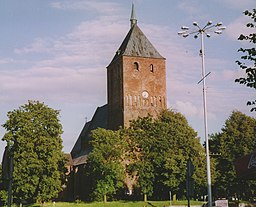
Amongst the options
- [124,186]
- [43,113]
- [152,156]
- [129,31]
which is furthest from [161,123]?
[129,31]

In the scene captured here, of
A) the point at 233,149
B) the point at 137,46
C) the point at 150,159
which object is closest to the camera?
the point at 150,159

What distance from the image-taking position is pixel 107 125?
233ft

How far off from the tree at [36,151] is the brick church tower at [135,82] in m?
13.9

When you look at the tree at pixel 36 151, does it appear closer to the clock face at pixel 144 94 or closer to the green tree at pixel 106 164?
the green tree at pixel 106 164

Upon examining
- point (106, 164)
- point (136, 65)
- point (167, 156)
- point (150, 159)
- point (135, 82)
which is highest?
point (136, 65)

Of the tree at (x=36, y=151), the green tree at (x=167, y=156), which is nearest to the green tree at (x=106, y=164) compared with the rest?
the green tree at (x=167, y=156)

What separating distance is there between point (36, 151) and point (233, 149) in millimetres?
24498

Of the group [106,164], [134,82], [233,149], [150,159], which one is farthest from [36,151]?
[233,149]

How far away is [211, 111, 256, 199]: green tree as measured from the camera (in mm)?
57844

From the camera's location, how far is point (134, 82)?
6788 centimetres

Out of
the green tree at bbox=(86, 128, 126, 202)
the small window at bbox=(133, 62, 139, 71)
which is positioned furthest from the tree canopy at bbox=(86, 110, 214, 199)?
the small window at bbox=(133, 62, 139, 71)

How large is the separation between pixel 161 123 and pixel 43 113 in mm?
14392

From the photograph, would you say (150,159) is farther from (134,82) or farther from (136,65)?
(136,65)

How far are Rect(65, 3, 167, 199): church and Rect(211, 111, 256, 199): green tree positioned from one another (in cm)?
1100
